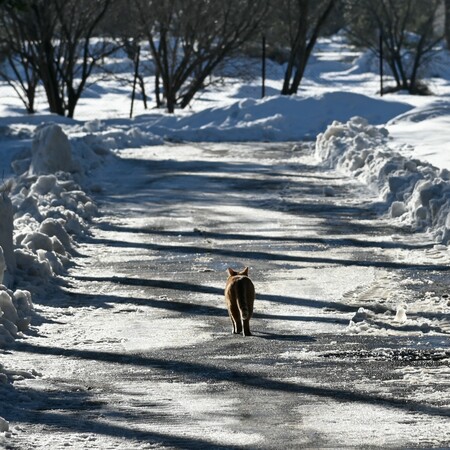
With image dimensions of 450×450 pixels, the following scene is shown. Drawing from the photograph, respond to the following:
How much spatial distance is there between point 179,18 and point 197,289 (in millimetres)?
35783

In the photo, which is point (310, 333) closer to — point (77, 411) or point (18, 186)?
point (77, 411)

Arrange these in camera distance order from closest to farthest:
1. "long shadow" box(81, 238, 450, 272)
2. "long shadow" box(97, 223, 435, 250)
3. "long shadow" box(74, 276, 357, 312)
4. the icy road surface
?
the icy road surface
"long shadow" box(74, 276, 357, 312)
"long shadow" box(81, 238, 450, 272)
"long shadow" box(97, 223, 435, 250)

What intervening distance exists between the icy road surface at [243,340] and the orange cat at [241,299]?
0.46ft

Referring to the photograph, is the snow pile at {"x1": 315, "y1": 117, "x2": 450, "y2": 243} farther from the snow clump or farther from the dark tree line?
the dark tree line

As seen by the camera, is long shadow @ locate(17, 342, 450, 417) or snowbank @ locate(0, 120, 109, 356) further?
snowbank @ locate(0, 120, 109, 356)

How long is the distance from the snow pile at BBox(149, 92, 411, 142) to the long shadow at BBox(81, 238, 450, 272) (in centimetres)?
1916

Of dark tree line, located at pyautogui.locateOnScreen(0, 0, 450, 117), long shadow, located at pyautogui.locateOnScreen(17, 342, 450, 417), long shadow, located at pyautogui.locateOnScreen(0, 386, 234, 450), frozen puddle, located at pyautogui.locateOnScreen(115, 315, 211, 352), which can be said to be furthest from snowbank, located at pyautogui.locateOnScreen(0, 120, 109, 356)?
dark tree line, located at pyautogui.locateOnScreen(0, 0, 450, 117)

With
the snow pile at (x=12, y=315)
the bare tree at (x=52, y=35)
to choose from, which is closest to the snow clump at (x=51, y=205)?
the snow pile at (x=12, y=315)

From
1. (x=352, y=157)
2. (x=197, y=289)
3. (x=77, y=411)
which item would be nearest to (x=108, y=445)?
(x=77, y=411)

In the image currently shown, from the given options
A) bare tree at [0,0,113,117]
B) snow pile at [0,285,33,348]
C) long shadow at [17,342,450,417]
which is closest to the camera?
long shadow at [17,342,450,417]

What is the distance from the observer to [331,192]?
1889cm

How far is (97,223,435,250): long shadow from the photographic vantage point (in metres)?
13.5

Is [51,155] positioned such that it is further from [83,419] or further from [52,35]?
[52,35]

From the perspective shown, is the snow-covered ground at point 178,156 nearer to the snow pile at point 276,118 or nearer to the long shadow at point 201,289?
the snow pile at point 276,118
